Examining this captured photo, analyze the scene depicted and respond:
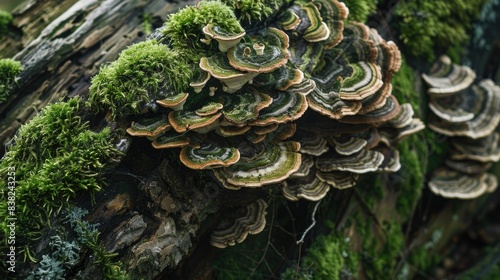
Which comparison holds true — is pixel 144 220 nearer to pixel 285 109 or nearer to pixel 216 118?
pixel 216 118

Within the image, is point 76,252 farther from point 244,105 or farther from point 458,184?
point 458,184

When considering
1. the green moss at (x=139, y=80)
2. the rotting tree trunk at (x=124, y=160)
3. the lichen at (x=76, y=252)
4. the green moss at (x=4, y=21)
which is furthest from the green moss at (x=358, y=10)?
the green moss at (x=4, y=21)

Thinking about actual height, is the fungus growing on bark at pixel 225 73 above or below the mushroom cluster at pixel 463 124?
above

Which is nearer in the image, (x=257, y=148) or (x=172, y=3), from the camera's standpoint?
(x=257, y=148)

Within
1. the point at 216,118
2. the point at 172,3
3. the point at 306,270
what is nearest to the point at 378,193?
the point at 306,270

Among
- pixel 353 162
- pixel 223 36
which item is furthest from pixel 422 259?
pixel 223 36

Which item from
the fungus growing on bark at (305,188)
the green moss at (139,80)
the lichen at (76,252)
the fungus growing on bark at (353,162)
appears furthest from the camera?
the fungus growing on bark at (353,162)

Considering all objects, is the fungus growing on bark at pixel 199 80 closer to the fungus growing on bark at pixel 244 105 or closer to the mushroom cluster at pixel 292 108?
the mushroom cluster at pixel 292 108
